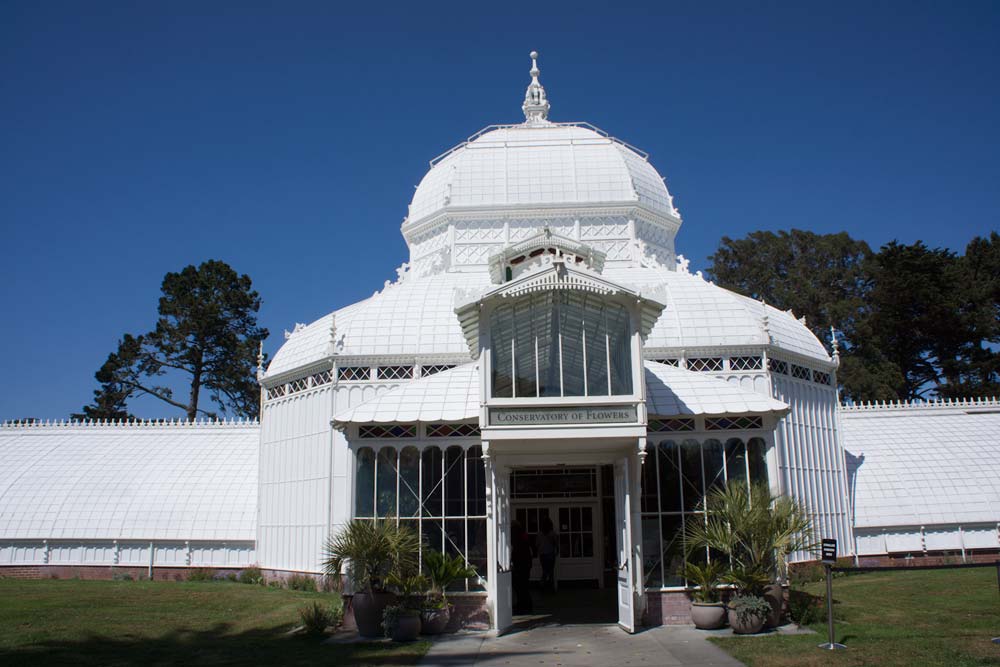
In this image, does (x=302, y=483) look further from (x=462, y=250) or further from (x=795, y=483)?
(x=795, y=483)

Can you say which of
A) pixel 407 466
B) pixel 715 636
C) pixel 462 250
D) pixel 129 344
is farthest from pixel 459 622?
pixel 129 344

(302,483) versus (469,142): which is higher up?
(469,142)

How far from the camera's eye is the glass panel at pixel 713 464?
16.0m

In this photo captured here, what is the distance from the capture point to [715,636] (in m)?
13.9

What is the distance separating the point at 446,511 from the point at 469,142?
64.8 ft

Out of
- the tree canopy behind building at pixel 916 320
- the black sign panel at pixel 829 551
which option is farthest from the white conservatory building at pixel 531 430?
the tree canopy behind building at pixel 916 320

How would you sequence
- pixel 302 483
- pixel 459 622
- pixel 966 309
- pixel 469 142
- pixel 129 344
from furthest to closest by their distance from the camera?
pixel 129 344, pixel 966 309, pixel 469 142, pixel 302 483, pixel 459 622

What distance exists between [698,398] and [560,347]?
3.61 m

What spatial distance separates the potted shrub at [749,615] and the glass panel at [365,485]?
7.34 meters

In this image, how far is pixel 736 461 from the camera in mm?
16125

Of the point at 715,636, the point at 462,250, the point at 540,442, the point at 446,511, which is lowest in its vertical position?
the point at 715,636

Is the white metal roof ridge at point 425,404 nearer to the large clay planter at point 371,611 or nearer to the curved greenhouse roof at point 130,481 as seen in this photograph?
the large clay planter at point 371,611

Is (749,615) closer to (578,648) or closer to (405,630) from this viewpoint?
(578,648)

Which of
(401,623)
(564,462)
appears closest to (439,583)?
(401,623)
